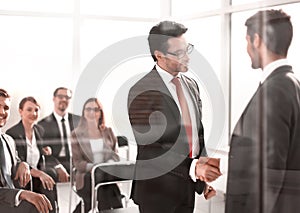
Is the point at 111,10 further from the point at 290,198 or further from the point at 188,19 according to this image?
the point at 290,198

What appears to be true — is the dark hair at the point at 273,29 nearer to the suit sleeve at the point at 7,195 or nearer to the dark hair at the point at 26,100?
the dark hair at the point at 26,100

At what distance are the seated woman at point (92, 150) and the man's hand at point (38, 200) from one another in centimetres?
7

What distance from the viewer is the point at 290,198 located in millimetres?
1438

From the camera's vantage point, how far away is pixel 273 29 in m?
1.43

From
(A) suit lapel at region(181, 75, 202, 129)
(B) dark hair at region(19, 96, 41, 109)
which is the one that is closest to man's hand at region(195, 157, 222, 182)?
(A) suit lapel at region(181, 75, 202, 129)

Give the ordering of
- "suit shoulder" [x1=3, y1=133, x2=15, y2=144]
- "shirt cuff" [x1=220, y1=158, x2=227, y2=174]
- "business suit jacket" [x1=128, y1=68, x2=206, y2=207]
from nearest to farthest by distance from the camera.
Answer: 1. "suit shoulder" [x1=3, y1=133, x2=15, y2=144]
2. "business suit jacket" [x1=128, y1=68, x2=206, y2=207]
3. "shirt cuff" [x1=220, y1=158, x2=227, y2=174]

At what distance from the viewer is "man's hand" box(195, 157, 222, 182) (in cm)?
133

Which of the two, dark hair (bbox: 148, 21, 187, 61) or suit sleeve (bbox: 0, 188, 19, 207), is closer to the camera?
suit sleeve (bbox: 0, 188, 19, 207)

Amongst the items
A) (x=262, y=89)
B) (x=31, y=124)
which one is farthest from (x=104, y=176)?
(x=262, y=89)

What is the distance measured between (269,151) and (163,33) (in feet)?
1.54

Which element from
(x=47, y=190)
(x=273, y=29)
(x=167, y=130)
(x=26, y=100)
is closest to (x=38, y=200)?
(x=47, y=190)

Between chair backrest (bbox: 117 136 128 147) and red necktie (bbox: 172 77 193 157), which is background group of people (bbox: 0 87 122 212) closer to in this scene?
chair backrest (bbox: 117 136 128 147)

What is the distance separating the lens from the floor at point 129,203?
3.89 ft

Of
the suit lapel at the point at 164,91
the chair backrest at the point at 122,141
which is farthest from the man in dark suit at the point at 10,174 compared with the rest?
the suit lapel at the point at 164,91
